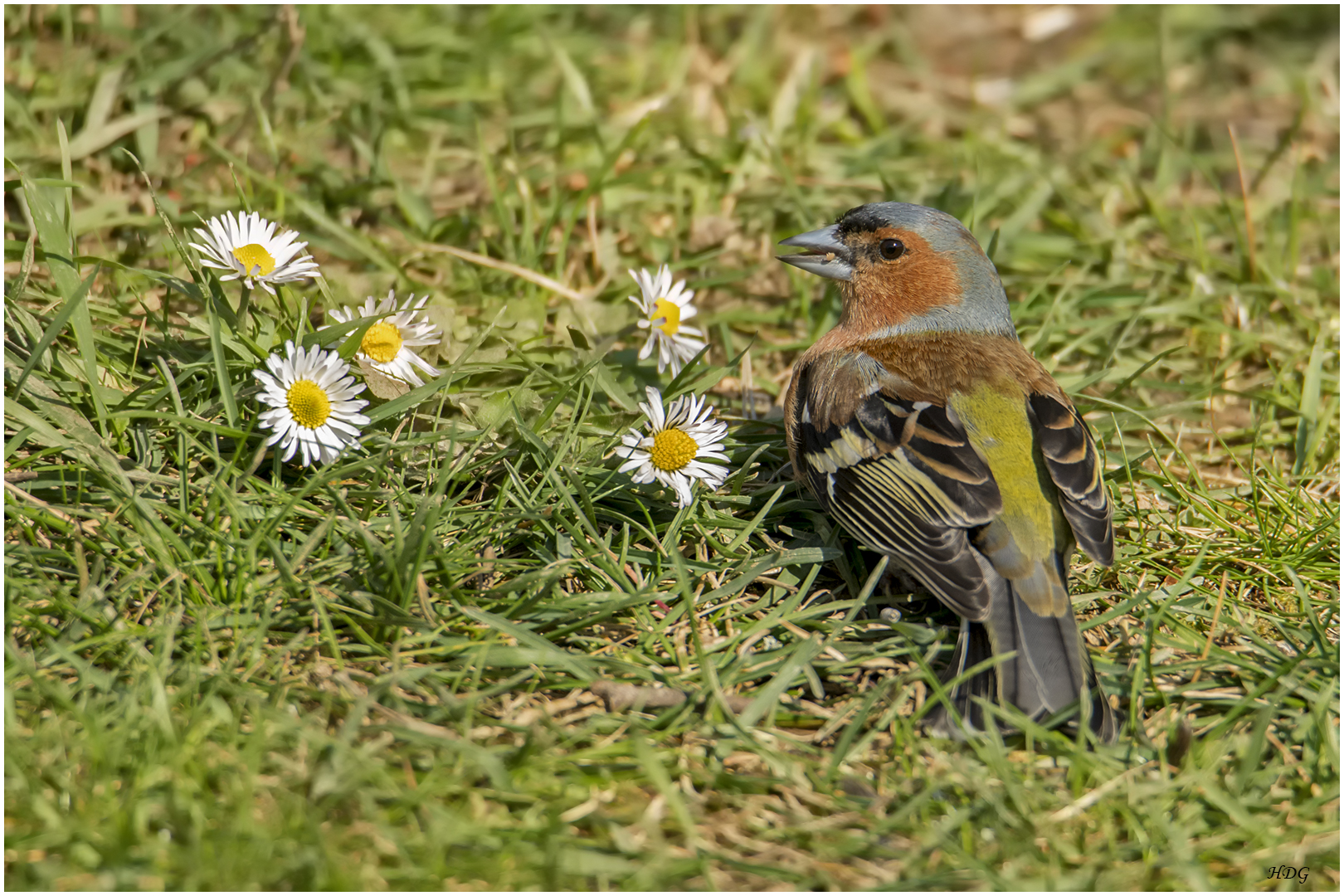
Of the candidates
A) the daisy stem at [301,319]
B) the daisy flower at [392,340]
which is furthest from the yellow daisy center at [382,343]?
the daisy stem at [301,319]

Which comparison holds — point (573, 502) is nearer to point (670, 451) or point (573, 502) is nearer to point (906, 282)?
point (670, 451)

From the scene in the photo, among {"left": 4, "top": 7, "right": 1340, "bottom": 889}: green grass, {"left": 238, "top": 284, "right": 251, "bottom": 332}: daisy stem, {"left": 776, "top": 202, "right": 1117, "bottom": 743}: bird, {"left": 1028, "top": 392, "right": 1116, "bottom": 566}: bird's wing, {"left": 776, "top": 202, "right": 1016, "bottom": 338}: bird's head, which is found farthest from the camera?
{"left": 776, "top": 202, "right": 1016, "bottom": 338}: bird's head

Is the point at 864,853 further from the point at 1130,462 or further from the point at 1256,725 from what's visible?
the point at 1130,462

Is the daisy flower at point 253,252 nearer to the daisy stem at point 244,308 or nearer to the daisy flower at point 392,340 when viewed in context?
the daisy stem at point 244,308

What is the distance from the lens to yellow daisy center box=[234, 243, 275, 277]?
11.6 ft

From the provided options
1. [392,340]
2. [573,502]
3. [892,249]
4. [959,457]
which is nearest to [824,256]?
[892,249]

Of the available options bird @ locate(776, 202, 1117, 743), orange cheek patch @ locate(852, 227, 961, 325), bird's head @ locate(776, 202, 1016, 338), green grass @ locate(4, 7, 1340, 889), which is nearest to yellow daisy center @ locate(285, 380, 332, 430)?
green grass @ locate(4, 7, 1340, 889)

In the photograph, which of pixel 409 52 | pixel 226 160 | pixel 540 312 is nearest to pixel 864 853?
pixel 540 312

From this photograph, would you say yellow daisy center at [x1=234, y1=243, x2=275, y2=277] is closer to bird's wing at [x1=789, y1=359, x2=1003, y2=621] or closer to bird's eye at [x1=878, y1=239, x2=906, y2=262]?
bird's wing at [x1=789, y1=359, x2=1003, y2=621]

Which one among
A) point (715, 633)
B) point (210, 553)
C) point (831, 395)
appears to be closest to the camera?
point (210, 553)

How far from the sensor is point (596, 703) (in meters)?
3.13

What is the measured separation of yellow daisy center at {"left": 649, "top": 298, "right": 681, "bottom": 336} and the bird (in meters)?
0.48

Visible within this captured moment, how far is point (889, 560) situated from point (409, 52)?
12.6 ft

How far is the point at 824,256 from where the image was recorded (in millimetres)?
4523
